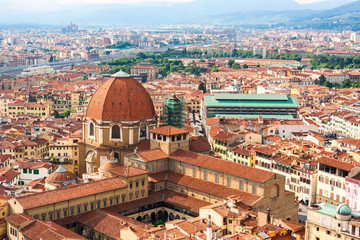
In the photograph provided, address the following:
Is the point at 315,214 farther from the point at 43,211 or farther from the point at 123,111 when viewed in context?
the point at 123,111

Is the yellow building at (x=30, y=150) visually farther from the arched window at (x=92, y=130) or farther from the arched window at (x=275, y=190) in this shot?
the arched window at (x=275, y=190)

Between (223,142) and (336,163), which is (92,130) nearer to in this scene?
(223,142)

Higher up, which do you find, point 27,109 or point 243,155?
point 243,155

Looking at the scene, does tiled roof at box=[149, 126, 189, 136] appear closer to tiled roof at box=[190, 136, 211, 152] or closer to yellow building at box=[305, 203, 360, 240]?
tiled roof at box=[190, 136, 211, 152]

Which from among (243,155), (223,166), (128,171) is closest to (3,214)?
(128,171)

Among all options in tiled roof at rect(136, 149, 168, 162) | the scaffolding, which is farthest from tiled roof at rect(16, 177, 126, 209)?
the scaffolding
